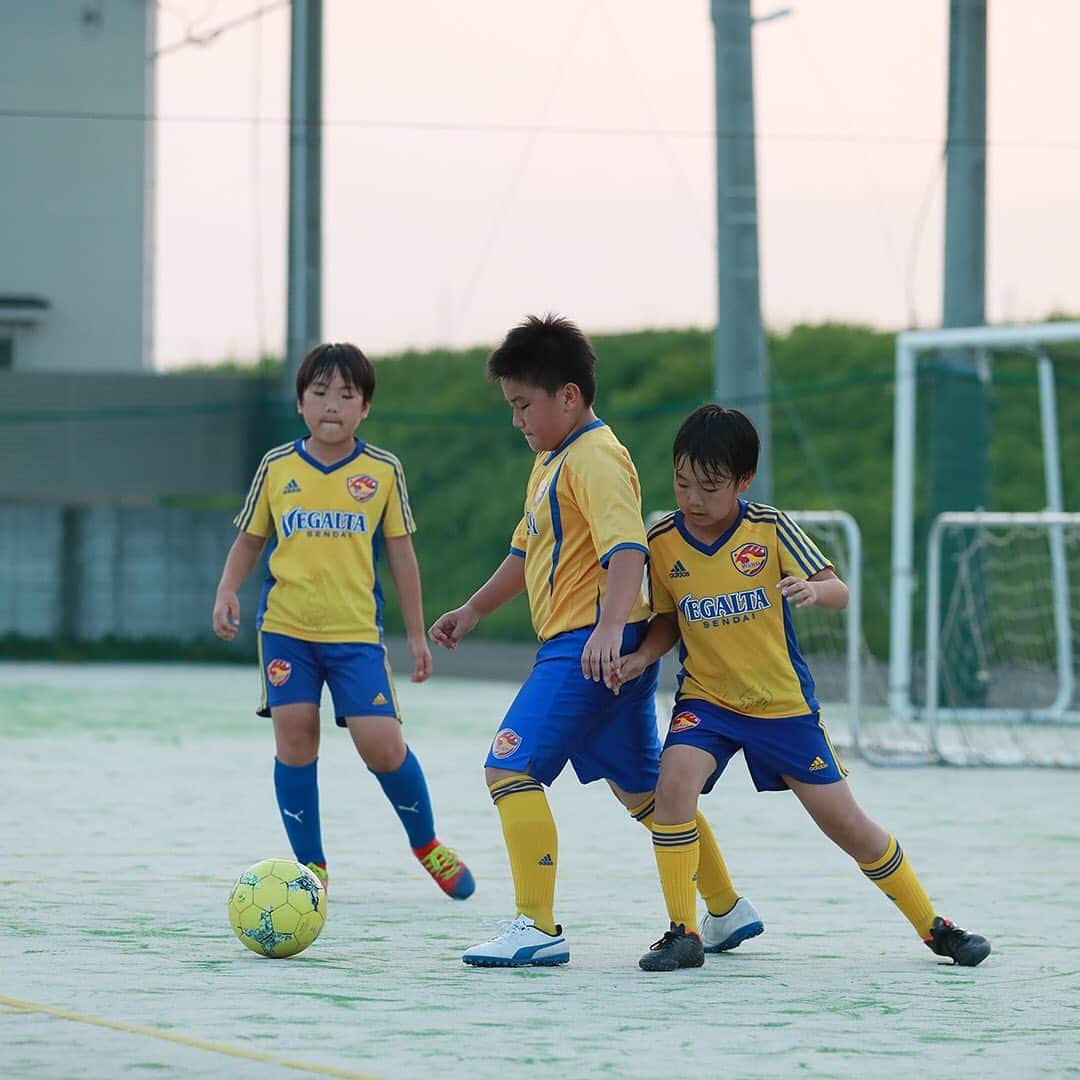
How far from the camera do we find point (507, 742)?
17.1 feet

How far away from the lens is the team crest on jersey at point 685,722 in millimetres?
5254

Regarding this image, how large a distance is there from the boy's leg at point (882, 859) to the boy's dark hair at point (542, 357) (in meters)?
1.10

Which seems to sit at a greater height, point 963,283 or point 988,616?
point 963,283

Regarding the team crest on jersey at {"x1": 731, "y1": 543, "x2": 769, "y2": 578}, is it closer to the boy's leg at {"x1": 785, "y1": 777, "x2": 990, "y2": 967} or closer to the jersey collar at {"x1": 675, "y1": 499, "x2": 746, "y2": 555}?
the jersey collar at {"x1": 675, "y1": 499, "x2": 746, "y2": 555}

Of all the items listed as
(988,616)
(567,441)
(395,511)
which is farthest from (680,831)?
A: (988,616)

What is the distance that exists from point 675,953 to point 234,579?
1906 mm

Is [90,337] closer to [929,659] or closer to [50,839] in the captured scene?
[929,659]

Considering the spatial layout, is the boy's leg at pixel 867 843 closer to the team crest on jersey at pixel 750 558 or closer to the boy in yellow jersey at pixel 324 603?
the team crest on jersey at pixel 750 558

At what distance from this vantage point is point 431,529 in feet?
69.6

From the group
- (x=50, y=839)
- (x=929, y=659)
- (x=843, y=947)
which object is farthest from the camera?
(x=929, y=659)

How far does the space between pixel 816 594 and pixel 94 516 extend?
17132 mm

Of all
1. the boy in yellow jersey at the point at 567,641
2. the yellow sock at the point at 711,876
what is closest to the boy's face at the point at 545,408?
the boy in yellow jersey at the point at 567,641

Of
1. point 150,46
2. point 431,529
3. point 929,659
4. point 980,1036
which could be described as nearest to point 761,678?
point 980,1036

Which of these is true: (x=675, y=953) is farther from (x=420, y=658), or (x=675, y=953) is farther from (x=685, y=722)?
(x=420, y=658)
